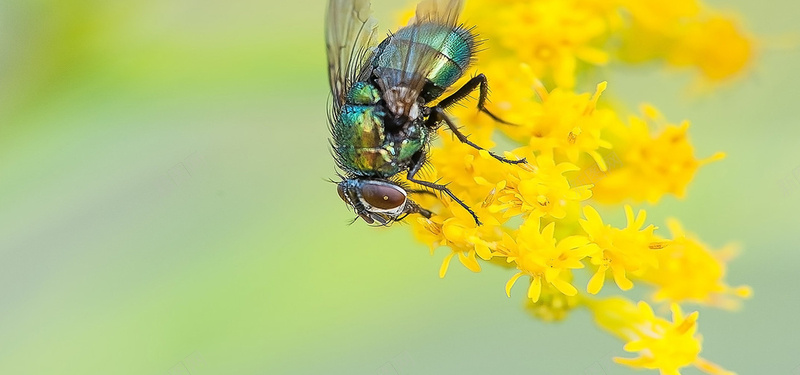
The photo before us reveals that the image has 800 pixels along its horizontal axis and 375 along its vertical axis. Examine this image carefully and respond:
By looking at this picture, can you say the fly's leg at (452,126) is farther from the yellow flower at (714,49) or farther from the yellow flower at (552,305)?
the yellow flower at (714,49)

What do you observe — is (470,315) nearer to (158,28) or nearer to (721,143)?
(721,143)

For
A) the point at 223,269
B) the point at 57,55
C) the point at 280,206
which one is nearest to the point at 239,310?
the point at 223,269

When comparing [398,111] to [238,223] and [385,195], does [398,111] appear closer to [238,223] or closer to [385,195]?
[385,195]

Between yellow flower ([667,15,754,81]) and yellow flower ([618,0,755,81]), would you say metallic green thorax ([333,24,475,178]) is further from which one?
yellow flower ([667,15,754,81])

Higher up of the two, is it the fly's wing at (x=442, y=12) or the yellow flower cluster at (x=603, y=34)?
the fly's wing at (x=442, y=12)

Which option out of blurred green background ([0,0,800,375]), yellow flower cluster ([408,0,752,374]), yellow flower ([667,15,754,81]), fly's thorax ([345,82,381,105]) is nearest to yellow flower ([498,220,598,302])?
yellow flower cluster ([408,0,752,374])

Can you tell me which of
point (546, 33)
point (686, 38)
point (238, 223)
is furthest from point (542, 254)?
point (238, 223)


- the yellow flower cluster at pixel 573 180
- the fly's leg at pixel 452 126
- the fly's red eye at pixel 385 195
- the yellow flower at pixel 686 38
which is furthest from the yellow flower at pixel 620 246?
the yellow flower at pixel 686 38
